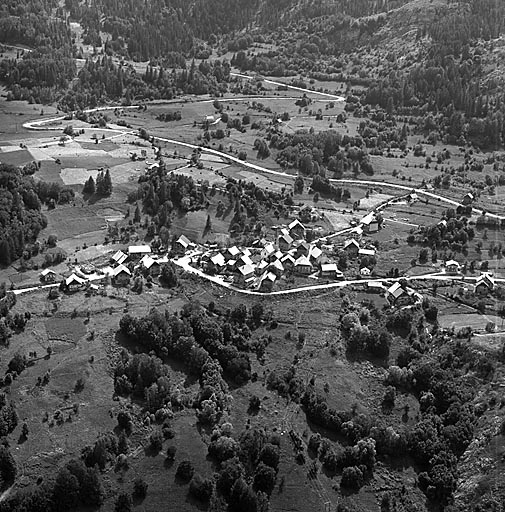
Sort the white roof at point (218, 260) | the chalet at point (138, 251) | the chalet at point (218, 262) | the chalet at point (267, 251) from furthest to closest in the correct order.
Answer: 1. the chalet at point (267, 251)
2. the chalet at point (138, 251)
3. the white roof at point (218, 260)
4. the chalet at point (218, 262)

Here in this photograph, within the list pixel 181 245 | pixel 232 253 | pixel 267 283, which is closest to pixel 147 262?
pixel 181 245

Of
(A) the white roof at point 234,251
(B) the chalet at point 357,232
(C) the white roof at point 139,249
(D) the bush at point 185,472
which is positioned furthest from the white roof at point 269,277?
(D) the bush at point 185,472

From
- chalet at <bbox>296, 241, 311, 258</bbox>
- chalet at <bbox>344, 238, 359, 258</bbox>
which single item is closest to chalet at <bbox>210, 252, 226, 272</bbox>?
chalet at <bbox>296, 241, 311, 258</bbox>

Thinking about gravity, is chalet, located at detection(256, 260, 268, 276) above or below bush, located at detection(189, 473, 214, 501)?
above

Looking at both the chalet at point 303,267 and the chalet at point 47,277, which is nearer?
the chalet at point 47,277

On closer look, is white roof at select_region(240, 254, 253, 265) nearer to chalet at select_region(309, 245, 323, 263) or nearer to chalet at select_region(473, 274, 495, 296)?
chalet at select_region(309, 245, 323, 263)

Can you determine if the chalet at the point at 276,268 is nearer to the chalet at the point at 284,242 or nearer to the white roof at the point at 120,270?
the chalet at the point at 284,242

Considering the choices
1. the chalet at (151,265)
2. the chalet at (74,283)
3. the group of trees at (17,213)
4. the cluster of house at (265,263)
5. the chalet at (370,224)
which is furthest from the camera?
the chalet at (370,224)
